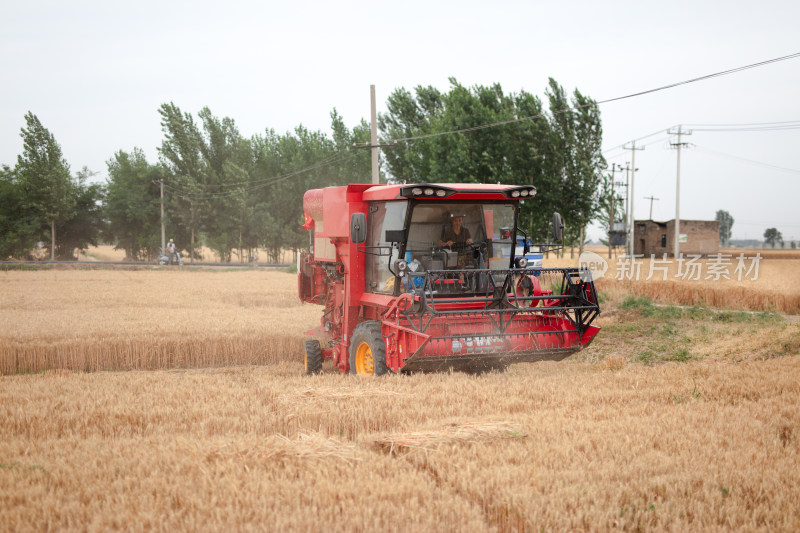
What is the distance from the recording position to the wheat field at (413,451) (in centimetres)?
401

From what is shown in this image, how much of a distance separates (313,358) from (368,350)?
1.99 m

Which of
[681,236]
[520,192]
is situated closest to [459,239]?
[520,192]

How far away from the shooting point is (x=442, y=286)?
922 centimetres

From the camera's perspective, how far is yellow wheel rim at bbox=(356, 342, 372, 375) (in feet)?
30.7

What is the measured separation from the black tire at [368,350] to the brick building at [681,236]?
4882 cm

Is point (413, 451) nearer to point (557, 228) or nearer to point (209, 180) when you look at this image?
point (557, 228)

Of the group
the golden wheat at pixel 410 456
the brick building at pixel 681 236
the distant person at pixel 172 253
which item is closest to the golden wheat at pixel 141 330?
the golden wheat at pixel 410 456

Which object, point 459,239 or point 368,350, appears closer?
point 368,350

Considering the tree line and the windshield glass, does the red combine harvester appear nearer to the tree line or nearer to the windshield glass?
the windshield glass

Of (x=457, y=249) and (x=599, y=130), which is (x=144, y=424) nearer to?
(x=457, y=249)

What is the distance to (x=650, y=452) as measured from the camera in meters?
5.08

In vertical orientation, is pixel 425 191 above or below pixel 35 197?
below

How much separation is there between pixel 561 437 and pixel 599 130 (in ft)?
108

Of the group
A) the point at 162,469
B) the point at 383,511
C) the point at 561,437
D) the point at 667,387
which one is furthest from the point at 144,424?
the point at 667,387
